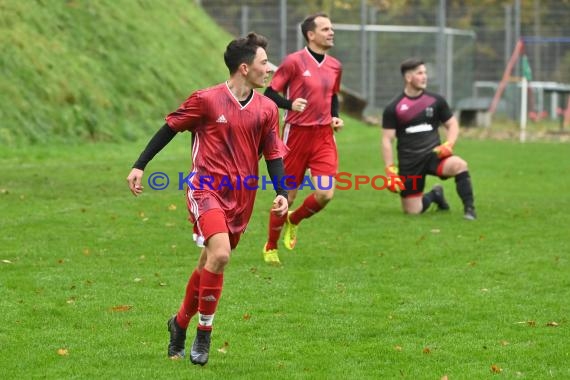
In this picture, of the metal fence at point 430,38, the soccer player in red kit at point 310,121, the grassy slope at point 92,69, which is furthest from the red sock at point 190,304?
the metal fence at point 430,38

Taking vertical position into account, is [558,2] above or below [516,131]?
above

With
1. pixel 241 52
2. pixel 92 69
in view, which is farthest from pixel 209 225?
pixel 92 69

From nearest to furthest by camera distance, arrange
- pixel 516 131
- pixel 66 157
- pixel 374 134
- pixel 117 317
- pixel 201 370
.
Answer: pixel 201 370, pixel 117 317, pixel 66 157, pixel 374 134, pixel 516 131

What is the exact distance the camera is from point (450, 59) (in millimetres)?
37125

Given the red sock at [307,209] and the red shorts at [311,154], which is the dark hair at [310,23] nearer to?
the red shorts at [311,154]

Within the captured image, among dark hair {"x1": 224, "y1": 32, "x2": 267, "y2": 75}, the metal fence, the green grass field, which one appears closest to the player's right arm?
the green grass field

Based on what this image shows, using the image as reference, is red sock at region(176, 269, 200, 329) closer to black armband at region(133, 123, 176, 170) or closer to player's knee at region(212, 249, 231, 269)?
player's knee at region(212, 249, 231, 269)

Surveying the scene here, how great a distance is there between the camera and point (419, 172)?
15.2 meters

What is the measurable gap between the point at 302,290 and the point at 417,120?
5.97 m

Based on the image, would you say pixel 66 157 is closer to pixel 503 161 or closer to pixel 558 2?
pixel 503 161

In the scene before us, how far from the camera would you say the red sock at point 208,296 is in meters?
7.10

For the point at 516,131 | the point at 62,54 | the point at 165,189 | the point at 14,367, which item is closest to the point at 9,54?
the point at 62,54

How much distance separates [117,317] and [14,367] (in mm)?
1527

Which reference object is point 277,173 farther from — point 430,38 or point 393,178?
point 430,38
